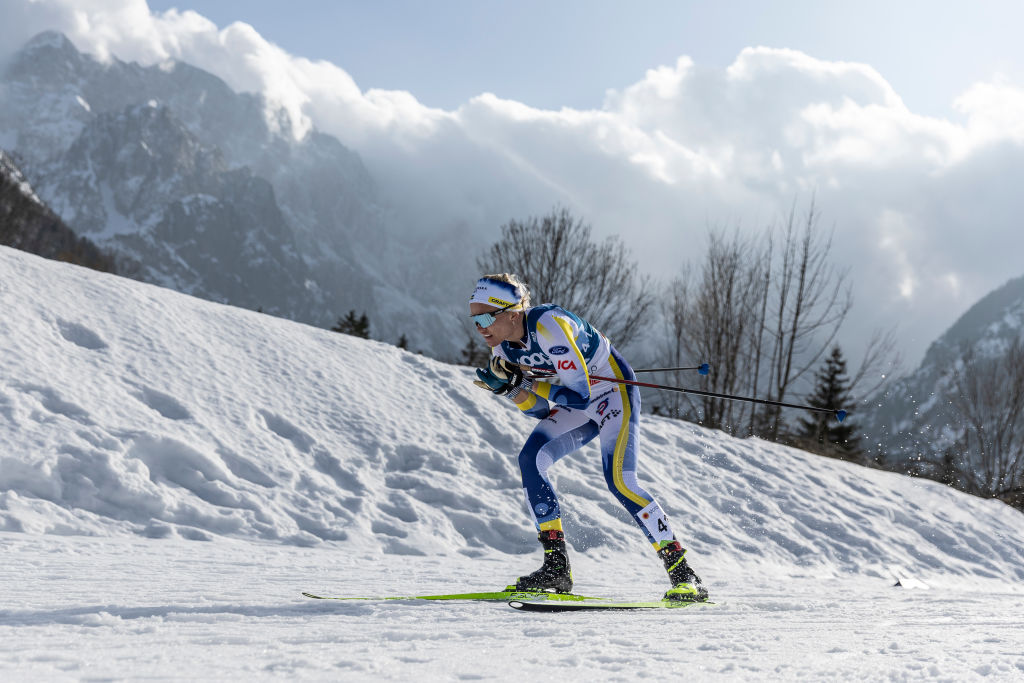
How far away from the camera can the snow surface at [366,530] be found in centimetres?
266

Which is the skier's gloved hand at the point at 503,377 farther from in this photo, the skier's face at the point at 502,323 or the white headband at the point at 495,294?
the white headband at the point at 495,294

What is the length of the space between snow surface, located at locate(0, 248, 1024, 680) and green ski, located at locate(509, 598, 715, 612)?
4.6 inches

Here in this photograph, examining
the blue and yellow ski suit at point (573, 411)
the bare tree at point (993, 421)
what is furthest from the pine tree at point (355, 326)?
the blue and yellow ski suit at point (573, 411)

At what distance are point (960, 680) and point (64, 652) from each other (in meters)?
2.97

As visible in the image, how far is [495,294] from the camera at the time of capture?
4.16 meters

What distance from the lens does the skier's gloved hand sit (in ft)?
14.0

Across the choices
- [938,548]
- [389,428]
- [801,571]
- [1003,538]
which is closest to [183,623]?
[389,428]

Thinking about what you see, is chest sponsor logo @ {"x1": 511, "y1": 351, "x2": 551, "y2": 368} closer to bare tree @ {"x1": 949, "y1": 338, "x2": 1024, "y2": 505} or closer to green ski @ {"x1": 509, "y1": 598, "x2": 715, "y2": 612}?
green ski @ {"x1": 509, "y1": 598, "x2": 715, "y2": 612}

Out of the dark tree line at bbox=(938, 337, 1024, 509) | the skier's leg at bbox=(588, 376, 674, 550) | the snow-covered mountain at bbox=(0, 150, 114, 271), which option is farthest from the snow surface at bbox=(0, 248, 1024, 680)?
the snow-covered mountain at bbox=(0, 150, 114, 271)

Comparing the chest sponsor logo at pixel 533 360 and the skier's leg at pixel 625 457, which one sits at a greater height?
the chest sponsor logo at pixel 533 360

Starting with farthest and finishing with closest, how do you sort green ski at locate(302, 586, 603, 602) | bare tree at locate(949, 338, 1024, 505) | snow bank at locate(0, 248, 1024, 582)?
bare tree at locate(949, 338, 1024, 505) → snow bank at locate(0, 248, 1024, 582) → green ski at locate(302, 586, 603, 602)

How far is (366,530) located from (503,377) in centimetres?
333

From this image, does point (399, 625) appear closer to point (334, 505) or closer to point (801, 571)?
point (334, 505)

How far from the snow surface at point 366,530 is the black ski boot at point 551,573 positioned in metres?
0.33
